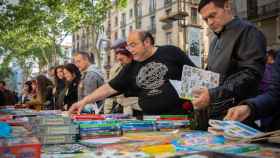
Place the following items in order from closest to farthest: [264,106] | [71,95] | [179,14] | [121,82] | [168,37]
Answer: [264,106] < [121,82] < [71,95] < [179,14] < [168,37]

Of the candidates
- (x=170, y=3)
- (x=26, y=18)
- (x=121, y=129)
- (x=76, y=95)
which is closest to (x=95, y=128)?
(x=121, y=129)

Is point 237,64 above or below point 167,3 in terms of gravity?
below

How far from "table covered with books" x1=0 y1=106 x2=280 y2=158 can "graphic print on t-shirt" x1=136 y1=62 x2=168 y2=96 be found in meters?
0.77

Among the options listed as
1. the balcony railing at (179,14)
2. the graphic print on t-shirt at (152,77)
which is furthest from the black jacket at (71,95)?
the balcony railing at (179,14)

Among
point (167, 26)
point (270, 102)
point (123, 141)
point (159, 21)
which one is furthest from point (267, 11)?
point (123, 141)

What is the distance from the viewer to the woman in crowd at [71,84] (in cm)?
486

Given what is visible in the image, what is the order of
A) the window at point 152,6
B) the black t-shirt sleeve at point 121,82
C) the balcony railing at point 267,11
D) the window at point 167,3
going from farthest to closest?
the window at point 152,6 → the window at point 167,3 → the balcony railing at point 267,11 → the black t-shirt sleeve at point 121,82

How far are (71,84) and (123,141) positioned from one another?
3.67 meters

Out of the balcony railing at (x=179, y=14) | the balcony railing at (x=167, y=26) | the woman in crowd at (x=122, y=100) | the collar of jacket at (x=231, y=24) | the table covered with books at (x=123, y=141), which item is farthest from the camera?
the balcony railing at (x=167, y=26)

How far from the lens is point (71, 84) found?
4930 millimetres

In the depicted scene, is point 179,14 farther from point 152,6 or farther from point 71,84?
point 152,6

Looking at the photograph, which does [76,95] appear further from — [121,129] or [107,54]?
[107,54]

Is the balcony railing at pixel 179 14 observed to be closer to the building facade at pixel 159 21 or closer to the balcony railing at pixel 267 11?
the balcony railing at pixel 267 11

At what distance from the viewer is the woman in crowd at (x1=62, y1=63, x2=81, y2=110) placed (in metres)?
4.86
